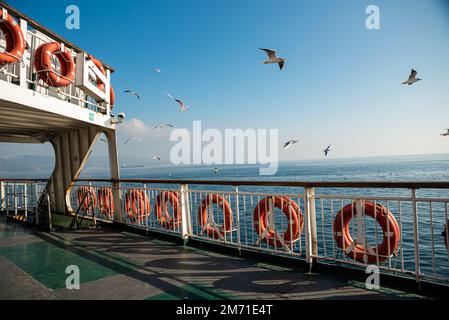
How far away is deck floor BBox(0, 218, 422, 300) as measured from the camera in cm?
302

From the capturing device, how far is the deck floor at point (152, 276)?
119 inches

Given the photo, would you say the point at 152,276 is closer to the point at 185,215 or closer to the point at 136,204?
the point at 185,215

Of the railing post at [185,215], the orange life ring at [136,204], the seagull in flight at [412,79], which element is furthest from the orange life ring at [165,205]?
the seagull in flight at [412,79]

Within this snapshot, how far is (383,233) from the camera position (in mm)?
3459

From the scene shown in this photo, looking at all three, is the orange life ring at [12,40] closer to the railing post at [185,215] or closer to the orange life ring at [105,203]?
the railing post at [185,215]

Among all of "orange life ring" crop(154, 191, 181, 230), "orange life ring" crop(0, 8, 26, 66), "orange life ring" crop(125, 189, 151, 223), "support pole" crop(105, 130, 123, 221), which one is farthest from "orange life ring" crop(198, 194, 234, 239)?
"orange life ring" crop(0, 8, 26, 66)

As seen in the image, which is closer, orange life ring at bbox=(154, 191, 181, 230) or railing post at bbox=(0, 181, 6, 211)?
orange life ring at bbox=(154, 191, 181, 230)

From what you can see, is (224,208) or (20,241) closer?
(224,208)

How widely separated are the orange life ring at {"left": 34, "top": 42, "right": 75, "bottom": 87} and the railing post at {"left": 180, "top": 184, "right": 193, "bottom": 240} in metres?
3.30

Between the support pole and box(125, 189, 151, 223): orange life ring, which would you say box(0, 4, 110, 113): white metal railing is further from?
box(125, 189, 151, 223): orange life ring
